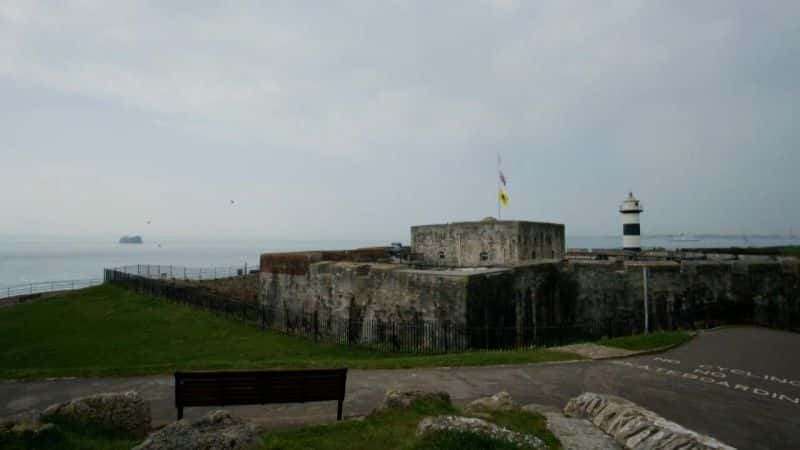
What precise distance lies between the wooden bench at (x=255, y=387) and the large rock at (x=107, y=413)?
0.52 meters

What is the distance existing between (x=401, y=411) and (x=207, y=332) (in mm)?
12743

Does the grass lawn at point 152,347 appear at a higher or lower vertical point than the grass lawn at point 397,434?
lower

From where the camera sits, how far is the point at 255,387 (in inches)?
225

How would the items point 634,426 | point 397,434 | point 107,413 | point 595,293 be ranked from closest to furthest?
point 397,434 < point 634,426 < point 107,413 < point 595,293

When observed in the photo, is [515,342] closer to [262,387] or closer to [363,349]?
[363,349]

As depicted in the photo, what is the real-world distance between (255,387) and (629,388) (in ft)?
22.4

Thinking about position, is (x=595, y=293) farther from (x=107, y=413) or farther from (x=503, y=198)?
Result: (x=107, y=413)

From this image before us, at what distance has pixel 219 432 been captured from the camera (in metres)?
4.61

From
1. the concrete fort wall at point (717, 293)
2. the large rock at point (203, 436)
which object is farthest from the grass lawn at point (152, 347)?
the concrete fort wall at point (717, 293)

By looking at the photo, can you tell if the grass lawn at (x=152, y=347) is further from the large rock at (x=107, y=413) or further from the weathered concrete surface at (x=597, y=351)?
the large rock at (x=107, y=413)

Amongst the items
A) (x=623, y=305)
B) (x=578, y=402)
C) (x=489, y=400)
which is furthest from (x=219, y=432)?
(x=623, y=305)

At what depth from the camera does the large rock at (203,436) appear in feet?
14.2

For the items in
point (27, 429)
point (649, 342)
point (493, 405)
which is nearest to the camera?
point (27, 429)

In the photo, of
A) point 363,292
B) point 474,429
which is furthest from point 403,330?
point 474,429
